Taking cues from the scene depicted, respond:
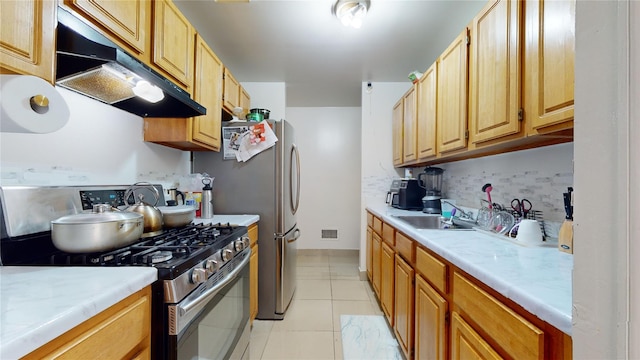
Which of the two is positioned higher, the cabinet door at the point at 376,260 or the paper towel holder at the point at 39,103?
the paper towel holder at the point at 39,103

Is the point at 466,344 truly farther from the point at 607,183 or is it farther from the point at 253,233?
the point at 253,233

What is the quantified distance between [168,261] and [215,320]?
42 centimetres

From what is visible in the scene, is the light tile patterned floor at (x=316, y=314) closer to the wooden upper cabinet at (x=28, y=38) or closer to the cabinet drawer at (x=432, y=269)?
the cabinet drawer at (x=432, y=269)

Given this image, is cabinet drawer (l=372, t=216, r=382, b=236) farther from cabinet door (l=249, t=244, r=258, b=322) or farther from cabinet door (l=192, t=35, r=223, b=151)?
cabinet door (l=192, t=35, r=223, b=151)

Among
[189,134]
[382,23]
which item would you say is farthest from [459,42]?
[189,134]

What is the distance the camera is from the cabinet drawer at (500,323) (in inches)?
25.7

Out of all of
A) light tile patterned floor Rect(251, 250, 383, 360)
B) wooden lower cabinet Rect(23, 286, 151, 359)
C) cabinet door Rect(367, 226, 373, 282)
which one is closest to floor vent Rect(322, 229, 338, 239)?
light tile patterned floor Rect(251, 250, 383, 360)

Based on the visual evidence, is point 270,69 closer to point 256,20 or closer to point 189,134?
point 256,20

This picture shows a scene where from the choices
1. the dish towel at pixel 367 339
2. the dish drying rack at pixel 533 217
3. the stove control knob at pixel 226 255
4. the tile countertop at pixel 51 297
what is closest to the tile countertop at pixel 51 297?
the tile countertop at pixel 51 297

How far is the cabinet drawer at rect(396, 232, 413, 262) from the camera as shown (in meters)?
1.51

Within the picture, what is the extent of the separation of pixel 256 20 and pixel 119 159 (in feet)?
4.42

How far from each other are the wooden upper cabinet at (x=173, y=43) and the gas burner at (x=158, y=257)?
100 cm

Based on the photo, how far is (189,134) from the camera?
169 centimetres

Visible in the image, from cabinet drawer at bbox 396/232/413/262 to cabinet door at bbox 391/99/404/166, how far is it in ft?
4.06
